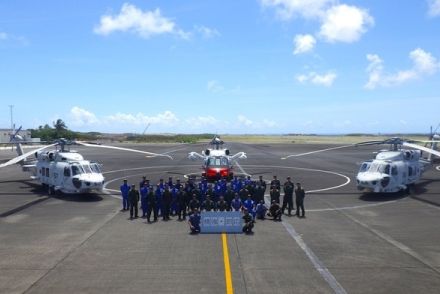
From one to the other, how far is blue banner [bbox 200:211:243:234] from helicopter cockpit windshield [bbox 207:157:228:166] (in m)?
15.9

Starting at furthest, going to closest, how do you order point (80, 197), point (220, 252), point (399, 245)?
point (80, 197) < point (399, 245) < point (220, 252)

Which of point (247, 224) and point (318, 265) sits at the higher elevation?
point (247, 224)

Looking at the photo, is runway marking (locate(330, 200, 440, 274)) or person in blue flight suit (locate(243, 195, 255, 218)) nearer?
runway marking (locate(330, 200, 440, 274))

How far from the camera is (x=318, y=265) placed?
1267 centimetres

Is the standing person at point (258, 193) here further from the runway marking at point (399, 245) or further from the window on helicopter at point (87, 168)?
the window on helicopter at point (87, 168)

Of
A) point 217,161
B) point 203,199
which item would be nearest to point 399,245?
point 203,199

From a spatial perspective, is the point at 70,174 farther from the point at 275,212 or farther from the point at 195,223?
the point at 275,212

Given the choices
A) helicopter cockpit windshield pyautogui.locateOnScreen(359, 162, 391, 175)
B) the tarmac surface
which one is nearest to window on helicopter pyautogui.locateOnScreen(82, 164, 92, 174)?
the tarmac surface

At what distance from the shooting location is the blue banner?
1678 cm

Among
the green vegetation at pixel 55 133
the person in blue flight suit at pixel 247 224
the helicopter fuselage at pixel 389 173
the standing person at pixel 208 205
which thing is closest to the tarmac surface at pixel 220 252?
the person in blue flight suit at pixel 247 224

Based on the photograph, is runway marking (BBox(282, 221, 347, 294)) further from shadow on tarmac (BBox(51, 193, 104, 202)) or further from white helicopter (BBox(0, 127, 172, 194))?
shadow on tarmac (BBox(51, 193, 104, 202))

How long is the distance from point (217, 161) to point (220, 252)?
1897 cm

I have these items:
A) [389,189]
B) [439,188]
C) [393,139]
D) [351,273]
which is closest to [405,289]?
[351,273]

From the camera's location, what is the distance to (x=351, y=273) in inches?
471
